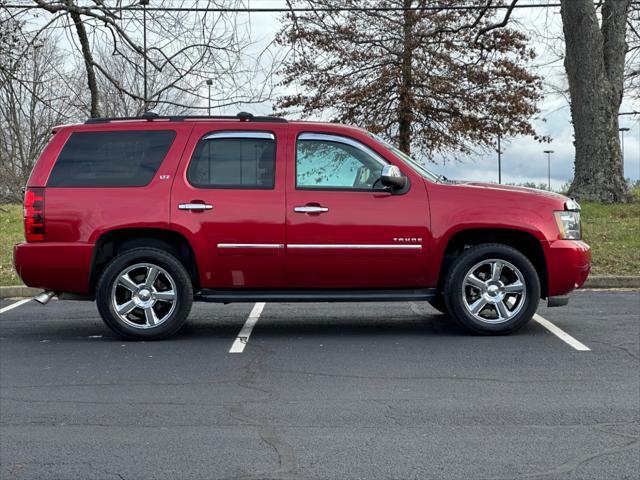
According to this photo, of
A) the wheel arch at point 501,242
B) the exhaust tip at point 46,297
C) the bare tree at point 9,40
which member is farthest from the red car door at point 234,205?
the bare tree at point 9,40

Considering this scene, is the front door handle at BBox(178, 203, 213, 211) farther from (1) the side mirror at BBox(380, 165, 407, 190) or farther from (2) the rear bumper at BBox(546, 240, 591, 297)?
(2) the rear bumper at BBox(546, 240, 591, 297)

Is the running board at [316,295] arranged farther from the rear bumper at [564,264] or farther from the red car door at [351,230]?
the rear bumper at [564,264]

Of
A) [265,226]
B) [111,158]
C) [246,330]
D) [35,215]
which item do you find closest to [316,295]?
[265,226]

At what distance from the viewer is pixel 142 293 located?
846 centimetres

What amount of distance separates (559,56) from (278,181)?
2235 cm

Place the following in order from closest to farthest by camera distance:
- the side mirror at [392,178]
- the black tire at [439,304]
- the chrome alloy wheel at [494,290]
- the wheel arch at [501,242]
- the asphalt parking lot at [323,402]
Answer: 1. the asphalt parking lot at [323,402]
2. the side mirror at [392,178]
3. the chrome alloy wheel at [494,290]
4. the wheel arch at [501,242]
5. the black tire at [439,304]

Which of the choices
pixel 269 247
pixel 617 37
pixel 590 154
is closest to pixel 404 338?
pixel 269 247

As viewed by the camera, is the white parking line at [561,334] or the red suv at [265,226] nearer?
the white parking line at [561,334]

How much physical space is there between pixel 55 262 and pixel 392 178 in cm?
322

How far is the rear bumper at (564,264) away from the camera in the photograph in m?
8.52

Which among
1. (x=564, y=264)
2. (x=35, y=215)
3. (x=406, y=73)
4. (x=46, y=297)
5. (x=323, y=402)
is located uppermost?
(x=406, y=73)

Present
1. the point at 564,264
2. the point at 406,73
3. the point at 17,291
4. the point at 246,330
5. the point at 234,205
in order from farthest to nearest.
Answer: the point at 406,73 < the point at 17,291 < the point at 246,330 < the point at 564,264 < the point at 234,205

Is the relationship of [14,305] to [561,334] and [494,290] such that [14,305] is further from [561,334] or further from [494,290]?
[561,334]

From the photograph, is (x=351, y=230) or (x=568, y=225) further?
(x=568, y=225)
